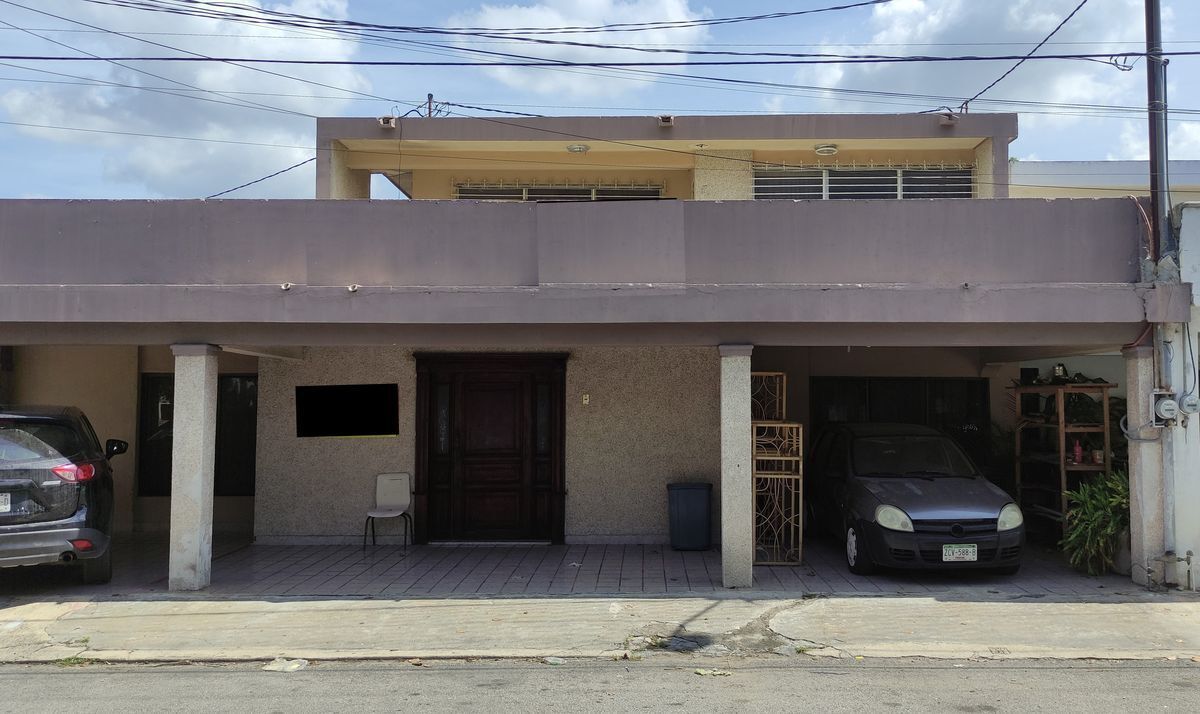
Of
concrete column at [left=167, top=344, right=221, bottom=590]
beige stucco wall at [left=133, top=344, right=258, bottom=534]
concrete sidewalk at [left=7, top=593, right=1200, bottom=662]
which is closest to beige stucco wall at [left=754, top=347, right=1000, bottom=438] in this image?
concrete sidewalk at [left=7, top=593, right=1200, bottom=662]

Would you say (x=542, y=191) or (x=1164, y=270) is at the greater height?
(x=542, y=191)

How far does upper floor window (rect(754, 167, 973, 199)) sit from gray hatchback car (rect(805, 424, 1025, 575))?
453 cm

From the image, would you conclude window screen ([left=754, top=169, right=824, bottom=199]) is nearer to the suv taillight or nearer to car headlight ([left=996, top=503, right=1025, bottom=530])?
car headlight ([left=996, top=503, right=1025, bottom=530])

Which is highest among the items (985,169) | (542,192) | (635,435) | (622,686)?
(985,169)

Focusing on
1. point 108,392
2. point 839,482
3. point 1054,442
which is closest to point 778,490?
point 839,482

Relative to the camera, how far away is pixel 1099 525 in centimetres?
831

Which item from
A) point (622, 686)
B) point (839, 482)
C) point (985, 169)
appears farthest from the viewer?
point (985, 169)

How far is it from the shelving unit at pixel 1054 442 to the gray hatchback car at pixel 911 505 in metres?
1.14

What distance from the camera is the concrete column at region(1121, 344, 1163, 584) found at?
7867 mm

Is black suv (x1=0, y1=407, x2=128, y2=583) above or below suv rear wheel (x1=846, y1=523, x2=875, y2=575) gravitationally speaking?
above

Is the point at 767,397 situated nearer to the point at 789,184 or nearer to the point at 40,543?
the point at 789,184

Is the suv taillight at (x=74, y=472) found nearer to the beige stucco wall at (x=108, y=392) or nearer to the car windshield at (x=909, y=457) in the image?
the beige stucco wall at (x=108, y=392)

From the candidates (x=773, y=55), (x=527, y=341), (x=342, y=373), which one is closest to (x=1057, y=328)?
(x=773, y=55)

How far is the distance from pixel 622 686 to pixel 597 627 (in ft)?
4.36
